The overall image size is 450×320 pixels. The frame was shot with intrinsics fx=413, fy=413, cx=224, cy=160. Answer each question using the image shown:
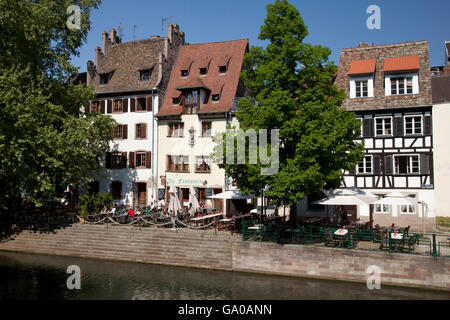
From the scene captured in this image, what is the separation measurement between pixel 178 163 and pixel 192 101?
17.1 feet

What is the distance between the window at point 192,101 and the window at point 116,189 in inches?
347

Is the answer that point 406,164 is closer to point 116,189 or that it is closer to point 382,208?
point 382,208

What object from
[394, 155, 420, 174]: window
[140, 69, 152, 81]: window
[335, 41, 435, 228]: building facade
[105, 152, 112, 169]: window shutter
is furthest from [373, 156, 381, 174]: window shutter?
[105, 152, 112, 169]: window shutter

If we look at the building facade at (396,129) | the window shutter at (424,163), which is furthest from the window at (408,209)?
the window shutter at (424,163)

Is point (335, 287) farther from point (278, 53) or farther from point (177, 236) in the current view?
point (278, 53)

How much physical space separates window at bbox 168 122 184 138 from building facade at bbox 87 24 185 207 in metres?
1.40

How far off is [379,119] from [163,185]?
17.5 meters

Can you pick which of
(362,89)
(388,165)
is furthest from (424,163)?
(362,89)

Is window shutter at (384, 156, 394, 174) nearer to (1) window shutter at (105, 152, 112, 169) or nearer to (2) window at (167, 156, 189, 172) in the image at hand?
(2) window at (167, 156, 189, 172)

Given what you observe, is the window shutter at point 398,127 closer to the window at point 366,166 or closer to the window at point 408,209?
the window at point 366,166

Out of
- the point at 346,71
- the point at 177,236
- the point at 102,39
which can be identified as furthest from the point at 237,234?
the point at 102,39

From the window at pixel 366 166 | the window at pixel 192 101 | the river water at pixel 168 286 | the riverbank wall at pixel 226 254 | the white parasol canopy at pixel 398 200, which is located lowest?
the river water at pixel 168 286

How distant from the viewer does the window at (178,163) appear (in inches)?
1324

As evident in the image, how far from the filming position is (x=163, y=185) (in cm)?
3422
